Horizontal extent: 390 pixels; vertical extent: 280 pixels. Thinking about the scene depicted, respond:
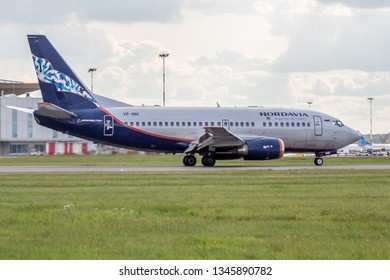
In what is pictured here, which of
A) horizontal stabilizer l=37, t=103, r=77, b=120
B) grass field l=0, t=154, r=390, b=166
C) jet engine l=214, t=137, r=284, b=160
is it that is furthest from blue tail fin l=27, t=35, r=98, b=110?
grass field l=0, t=154, r=390, b=166

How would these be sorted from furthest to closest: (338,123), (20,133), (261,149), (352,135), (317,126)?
(20,133), (352,135), (338,123), (317,126), (261,149)

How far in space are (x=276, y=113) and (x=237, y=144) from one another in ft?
16.9

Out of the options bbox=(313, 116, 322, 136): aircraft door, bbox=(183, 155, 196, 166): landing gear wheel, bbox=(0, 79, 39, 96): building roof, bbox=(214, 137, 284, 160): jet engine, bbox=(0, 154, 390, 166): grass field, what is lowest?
bbox=(0, 154, 390, 166): grass field

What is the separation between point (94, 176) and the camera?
36.1m

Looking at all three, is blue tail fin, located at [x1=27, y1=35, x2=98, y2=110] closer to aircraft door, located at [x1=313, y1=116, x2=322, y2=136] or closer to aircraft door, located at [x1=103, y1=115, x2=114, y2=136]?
aircraft door, located at [x1=103, y1=115, x2=114, y2=136]

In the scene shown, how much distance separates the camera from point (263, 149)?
45312mm

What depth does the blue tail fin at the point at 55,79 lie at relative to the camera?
45531mm

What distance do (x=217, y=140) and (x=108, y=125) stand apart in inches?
251

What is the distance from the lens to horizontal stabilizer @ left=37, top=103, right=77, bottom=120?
146 feet

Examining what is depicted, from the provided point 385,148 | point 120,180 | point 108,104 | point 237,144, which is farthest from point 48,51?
point 385,148

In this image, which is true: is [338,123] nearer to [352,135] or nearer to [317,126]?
[352,135]

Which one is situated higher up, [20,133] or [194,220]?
[20,133]

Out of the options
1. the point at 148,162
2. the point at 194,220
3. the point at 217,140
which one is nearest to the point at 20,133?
the point at 148,162
